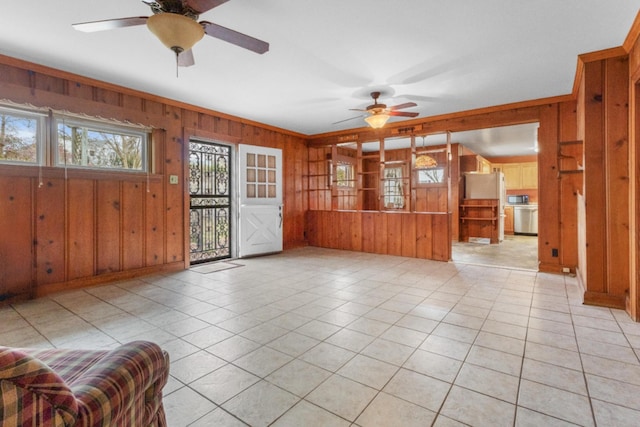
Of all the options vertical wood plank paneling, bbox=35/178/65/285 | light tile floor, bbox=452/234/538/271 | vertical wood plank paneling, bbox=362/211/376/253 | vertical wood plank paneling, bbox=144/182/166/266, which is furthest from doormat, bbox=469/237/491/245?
vertical wood plank paneling, bbox=35/178/65/285

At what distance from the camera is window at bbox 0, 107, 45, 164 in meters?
3.22

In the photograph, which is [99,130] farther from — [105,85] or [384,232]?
[384,232]

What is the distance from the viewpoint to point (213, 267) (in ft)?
15.9

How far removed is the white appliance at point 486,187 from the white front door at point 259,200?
4.97 metres

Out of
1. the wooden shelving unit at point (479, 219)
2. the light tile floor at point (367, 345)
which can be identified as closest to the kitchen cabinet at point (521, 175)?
the wooden shelving unit at point (479, 219)

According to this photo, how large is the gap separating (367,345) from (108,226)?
3.63m

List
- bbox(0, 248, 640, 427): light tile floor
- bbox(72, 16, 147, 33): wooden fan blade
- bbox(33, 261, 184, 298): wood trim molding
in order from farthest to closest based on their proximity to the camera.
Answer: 1. bbox(33, 261, 184, 298): wood trim molding
2. bbox(72, 16, 147, 33): wooden fan blade
3. bbox(0, 248, 640, 427): light tile floor

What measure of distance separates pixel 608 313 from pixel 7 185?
6.15m

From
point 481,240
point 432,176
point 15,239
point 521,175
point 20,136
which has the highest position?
point 521,175

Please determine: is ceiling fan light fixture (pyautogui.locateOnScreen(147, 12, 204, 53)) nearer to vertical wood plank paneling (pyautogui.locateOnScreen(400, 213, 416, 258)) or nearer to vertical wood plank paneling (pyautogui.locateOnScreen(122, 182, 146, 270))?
vertical wood plank paneling (pyautogui.locateOnScreen(122, 182, 146, 270))

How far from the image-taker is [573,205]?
169 inches

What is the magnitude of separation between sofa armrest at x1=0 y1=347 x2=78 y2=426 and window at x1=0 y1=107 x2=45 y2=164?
12.4 ft

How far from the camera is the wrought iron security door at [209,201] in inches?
198

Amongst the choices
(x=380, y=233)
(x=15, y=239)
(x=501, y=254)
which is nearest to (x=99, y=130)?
(x=15, y=239)
